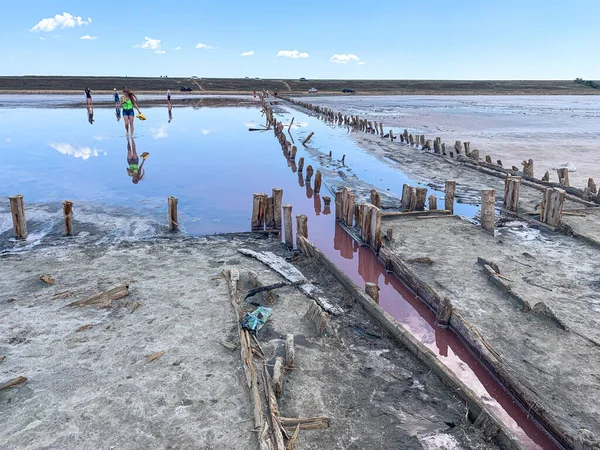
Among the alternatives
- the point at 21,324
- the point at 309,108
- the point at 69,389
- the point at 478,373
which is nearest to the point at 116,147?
the point at 21,324

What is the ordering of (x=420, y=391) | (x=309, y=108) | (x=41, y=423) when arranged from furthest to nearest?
1. (x=309, y=108)
2. (x=420, y=391)
3. (x=41, y=423)

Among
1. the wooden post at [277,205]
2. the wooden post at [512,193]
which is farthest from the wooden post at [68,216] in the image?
the wooden post at [512,193]

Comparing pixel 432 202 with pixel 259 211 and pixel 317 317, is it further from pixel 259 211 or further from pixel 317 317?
pixel 317 317

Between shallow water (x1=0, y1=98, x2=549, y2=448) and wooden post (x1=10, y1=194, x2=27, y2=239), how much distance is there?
11.0 inches

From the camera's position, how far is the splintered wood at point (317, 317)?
7430 mm

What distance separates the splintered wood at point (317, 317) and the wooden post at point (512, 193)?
9.82m

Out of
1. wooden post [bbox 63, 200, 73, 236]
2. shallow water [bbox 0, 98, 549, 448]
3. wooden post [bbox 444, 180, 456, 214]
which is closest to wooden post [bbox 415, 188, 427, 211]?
wooden post [bbox 444, 180, 456, 214]

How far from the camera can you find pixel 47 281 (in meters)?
8.86

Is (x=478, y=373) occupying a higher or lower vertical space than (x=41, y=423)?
lower

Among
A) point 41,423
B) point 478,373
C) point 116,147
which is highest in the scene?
point 116,147

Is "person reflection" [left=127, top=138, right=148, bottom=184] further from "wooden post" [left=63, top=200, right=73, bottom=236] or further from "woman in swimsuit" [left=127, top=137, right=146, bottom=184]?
"wooden post" [left=63, top=200, right=73, bottom=236]

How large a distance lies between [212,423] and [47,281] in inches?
219

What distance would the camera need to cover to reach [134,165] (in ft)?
70.2

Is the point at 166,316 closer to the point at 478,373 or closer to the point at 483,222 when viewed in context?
the point at 478,373
